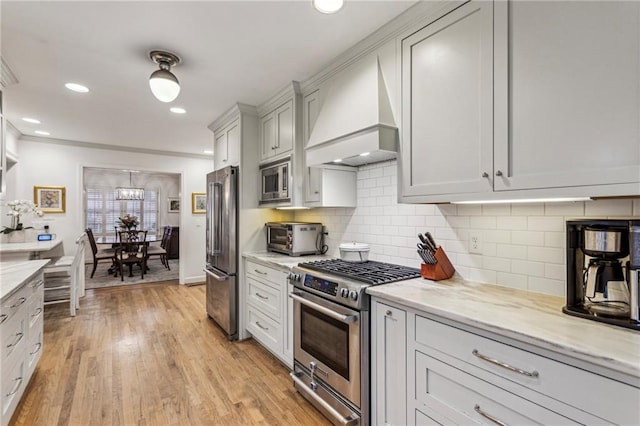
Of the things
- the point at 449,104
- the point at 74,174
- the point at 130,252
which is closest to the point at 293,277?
the point at 449,104

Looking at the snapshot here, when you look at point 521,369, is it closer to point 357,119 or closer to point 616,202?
point 616,202

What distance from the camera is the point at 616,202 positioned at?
1.36m

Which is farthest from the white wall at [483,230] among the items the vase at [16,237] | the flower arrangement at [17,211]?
the vase at [16,237]

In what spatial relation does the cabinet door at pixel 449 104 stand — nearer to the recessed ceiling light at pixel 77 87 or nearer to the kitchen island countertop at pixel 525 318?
the kitchen island countertop at pixel 525 318

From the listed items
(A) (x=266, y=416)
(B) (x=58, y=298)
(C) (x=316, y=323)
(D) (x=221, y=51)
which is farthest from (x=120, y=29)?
(B) (x=58, y=298)

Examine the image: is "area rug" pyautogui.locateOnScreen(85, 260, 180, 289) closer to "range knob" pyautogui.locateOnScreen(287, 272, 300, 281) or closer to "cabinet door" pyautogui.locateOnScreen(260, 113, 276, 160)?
"cabinet door" pyautogui.locateOnScreen(260, 113, 276, 160)

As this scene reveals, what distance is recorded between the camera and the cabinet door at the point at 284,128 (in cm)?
284

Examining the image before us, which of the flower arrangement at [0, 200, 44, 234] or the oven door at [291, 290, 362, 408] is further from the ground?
the flower arrangement at [0, 200, 44, 234]

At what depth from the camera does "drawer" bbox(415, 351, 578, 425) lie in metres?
1.09

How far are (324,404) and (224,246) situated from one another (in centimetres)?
194

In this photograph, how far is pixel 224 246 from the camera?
3.35 meters

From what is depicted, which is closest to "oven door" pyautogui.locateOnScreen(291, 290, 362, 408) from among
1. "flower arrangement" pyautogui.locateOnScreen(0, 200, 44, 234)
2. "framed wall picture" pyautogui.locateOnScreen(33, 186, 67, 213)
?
"flower arrangement" pyautogui.locateOnScreen(0, 200, 44, 234)

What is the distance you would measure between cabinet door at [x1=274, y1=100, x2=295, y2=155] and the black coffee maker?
2.16m

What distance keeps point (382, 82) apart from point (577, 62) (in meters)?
1.02
